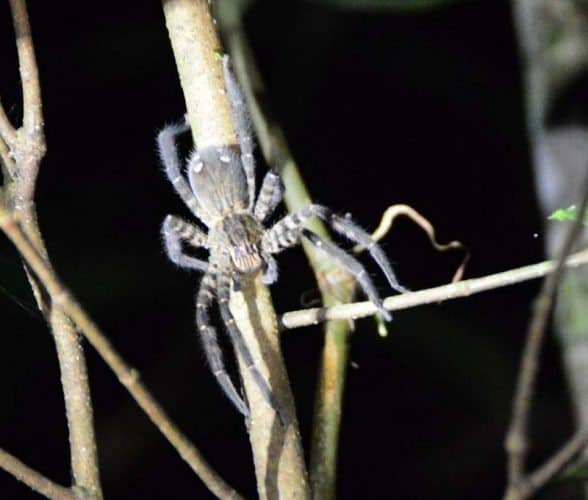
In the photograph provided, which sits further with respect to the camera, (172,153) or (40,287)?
(172,153)

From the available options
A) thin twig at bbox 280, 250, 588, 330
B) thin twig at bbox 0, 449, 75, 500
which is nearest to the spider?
thin twig at bbox 280, 250, 588, 330

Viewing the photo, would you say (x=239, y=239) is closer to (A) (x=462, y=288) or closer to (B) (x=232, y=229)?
(B) (x=232, y=229)

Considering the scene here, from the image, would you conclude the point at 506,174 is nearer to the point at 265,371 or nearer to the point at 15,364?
the point at 15,364

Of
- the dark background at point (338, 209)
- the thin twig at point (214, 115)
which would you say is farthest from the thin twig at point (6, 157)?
the dark background at point (338, 209)

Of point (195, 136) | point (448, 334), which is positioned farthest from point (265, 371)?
point (448, 334)

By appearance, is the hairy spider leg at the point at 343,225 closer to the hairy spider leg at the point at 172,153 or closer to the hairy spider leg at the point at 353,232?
the hairy spider leg at the point at 353,232

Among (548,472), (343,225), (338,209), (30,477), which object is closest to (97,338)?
(30,477)

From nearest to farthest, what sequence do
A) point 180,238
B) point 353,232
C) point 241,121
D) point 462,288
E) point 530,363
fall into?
point 530,363 → point 462,288 → point 241,121 → point 353,232 → point 180,238

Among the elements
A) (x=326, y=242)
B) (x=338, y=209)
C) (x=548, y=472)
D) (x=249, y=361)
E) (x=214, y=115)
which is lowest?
(x=548, y=472)
